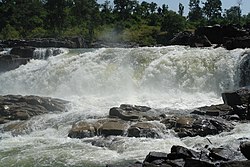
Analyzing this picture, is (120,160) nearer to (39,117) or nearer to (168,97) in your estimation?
(39,117)

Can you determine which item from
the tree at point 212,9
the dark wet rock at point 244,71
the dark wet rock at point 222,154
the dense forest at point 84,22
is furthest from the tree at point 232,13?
the dark wet rock at point 222,154

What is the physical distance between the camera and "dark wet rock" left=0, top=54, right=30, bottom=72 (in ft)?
91.7

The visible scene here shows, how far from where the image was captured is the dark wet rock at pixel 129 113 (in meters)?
13.5

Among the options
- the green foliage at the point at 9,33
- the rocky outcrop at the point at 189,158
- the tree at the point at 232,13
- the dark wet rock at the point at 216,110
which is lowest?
the dark wet rock at the point at 216,110

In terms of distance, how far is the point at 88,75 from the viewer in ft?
75.1

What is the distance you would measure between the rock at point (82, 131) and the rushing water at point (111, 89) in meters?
0.28

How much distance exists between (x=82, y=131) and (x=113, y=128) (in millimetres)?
1067

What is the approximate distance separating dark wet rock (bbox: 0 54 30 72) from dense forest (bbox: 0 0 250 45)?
66.8 feet

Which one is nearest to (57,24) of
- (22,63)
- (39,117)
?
(22,63)

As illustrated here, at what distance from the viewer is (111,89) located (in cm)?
2161

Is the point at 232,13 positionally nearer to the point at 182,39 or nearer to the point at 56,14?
the point at 56,14

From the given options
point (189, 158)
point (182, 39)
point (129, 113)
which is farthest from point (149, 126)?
point (182, 39)

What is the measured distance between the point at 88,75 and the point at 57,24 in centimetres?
3321

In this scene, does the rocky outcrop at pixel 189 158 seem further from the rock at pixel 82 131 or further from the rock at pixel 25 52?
the rock at pixel 25 52
